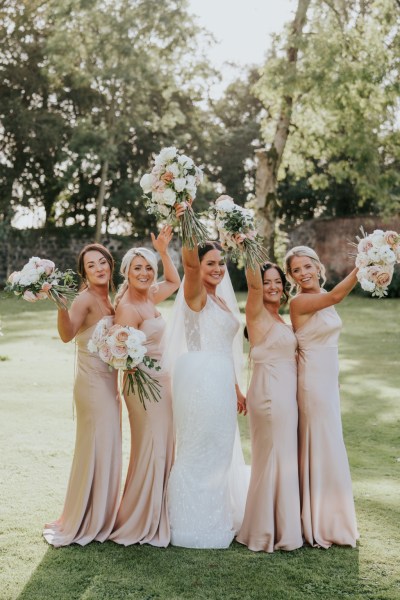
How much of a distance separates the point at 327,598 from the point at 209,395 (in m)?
1.63

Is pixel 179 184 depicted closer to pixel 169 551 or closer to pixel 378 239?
pixel 378 239

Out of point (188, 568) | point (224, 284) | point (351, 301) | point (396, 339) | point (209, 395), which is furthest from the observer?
point (351, 301)

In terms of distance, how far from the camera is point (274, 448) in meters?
5.34

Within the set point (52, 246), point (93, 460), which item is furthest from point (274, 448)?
point (52, 246)

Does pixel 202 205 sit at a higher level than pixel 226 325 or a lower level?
higher

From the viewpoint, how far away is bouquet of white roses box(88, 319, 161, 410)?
4.91m

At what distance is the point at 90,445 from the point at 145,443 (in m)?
0.41

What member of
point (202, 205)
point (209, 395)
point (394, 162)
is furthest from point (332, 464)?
point (202, 205)

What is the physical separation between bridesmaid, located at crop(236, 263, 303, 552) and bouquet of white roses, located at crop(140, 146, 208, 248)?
0.60 m

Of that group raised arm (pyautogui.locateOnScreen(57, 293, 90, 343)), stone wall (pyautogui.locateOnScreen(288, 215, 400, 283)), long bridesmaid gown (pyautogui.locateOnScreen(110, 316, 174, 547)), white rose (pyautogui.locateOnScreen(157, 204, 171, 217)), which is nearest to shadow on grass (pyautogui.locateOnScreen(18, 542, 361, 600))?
long bridesmaid gown (pyautogui.locateOnScreen(110, 316, 174, 547))

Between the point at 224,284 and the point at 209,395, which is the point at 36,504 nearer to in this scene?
the point at 209,395

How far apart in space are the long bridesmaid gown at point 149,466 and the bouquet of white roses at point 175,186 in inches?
33.5

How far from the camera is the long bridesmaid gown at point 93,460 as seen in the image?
5320 mm

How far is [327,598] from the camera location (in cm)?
442
